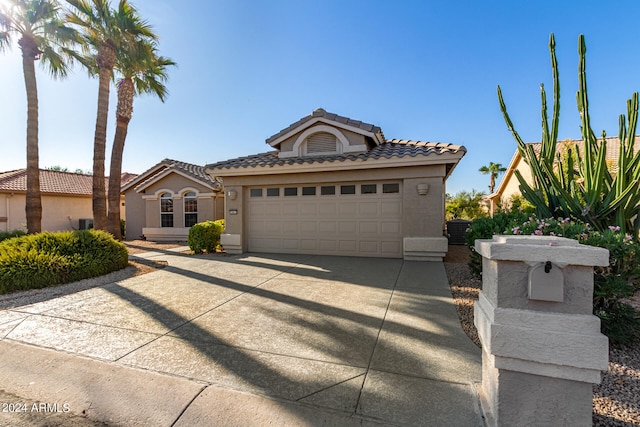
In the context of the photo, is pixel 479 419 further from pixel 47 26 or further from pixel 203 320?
pixel 47 26

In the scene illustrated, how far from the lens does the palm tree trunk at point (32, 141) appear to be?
11.7m

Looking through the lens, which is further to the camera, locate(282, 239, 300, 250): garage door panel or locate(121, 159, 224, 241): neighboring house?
locate(121, 159, 224, 241): neighboring house

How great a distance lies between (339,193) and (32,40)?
14698 millimetres

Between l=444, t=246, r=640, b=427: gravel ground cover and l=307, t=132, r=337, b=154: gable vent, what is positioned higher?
l=307, t=132, r=337, b=154: gable vent

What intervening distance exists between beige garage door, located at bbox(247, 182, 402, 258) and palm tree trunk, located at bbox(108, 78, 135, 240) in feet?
29.0

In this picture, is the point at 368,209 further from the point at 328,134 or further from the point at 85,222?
the point at 85,222

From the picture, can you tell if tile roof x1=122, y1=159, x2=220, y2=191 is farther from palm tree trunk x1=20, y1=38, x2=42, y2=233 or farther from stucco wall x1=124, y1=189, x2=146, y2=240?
palm tree trunk x1=20, y1=38, x2=42, y2=233

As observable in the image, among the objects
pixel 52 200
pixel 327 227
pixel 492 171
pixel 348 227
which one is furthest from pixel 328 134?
pixel 492 171

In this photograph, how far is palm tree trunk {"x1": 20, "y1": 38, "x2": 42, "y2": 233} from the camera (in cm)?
1166

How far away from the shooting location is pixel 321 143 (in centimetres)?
1043

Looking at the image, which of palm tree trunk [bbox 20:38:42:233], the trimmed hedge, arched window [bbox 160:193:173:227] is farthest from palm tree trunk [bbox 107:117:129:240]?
the trimmed hedge

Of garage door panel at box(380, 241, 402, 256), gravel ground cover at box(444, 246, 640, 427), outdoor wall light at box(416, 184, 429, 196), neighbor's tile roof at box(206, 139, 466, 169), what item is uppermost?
neighbor's tile roof at box(206, 139, 466, 169)

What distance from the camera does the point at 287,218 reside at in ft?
32.7

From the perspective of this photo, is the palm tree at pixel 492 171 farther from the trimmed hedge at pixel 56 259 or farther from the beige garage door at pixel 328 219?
the trimmed hedge at pixel 56 259
